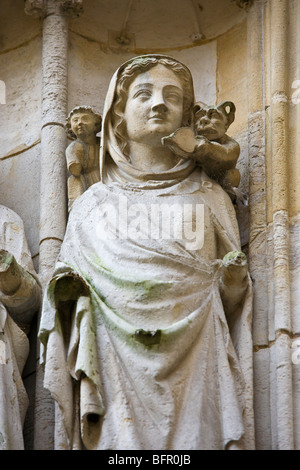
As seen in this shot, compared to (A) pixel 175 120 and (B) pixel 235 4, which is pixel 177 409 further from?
(B) pixel 235 4

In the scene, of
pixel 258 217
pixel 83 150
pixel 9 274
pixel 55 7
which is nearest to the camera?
pixel 9 274

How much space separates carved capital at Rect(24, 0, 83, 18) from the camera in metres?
8.88

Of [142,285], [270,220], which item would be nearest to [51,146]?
[270,220]

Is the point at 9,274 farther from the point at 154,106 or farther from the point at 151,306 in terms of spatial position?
the point at 154,106

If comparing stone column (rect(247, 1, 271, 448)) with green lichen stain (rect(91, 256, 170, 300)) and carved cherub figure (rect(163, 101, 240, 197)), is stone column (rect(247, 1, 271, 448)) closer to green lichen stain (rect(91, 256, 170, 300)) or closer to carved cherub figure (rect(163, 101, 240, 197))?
carved cherub figure (rect(163, 101, 240, 197))

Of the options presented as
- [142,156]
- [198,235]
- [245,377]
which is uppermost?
[142,156]

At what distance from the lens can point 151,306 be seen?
283 inches

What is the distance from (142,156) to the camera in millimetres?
7957

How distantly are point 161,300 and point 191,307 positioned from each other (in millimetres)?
144

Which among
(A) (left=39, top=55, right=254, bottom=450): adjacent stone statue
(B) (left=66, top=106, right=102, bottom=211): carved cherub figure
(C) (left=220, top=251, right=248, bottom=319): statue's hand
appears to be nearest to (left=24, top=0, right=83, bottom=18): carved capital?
(B) (left=66, top=106, right=102, bottom=211): carved cherub figure

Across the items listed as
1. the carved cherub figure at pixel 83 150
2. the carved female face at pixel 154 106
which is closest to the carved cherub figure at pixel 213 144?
the carved female face at pixel 154 106

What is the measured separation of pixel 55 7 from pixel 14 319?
1.98m
